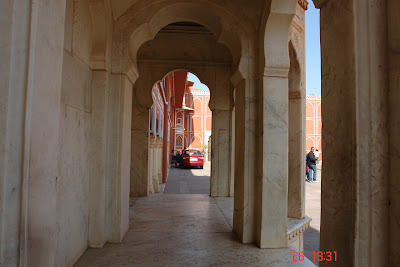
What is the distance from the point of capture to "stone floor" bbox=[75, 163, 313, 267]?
2.92 meters

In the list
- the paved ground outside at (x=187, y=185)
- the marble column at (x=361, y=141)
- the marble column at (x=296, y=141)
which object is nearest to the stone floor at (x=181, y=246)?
the marble column at (x=296, y=141)

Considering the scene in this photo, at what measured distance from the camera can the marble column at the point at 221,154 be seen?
6863 mm

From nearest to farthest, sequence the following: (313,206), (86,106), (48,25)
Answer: (48,25) < (86,106) < (313,206)

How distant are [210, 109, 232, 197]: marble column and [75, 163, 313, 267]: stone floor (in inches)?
67.9

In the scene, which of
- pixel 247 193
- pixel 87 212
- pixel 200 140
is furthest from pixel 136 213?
Answer: pixel 200 140

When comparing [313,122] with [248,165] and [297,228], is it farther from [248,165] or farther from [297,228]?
[248,165]

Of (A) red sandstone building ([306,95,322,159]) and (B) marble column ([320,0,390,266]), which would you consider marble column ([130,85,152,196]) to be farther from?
(A) red sandstone building ([306,95,322,159])

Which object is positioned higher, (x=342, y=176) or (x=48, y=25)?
(x=48, y=25)

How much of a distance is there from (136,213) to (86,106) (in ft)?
8.57

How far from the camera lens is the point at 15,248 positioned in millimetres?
1325

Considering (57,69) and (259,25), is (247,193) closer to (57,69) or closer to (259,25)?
(259,25)

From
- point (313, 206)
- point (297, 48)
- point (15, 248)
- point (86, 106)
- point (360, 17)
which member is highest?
point (297, 48)

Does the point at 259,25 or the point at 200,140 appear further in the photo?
the point at 200,140

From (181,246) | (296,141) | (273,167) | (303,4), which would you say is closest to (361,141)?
(273,167)
